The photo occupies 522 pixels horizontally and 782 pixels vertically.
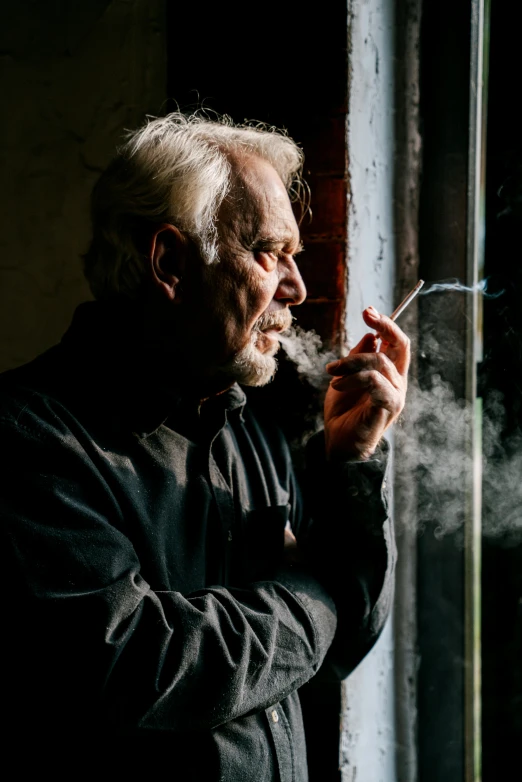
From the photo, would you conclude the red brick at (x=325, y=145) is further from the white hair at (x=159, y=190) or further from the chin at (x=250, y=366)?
the chin at (x=250, y=366)

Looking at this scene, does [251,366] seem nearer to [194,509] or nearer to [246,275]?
[246,275]

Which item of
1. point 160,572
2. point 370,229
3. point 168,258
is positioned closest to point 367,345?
point 370,229

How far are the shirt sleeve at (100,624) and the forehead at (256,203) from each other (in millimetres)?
581

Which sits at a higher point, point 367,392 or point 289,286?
point 289,286

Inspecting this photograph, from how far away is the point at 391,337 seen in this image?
150 centimetres

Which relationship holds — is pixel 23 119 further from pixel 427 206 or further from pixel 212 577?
pixel 212 577

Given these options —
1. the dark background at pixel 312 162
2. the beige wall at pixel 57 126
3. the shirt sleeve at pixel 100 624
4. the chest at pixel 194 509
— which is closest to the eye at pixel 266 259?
the dark background at pixel 312 162

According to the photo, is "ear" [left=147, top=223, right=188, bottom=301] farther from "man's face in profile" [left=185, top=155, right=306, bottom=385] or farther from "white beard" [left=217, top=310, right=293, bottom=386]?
"white beard" [left=217, top=310, right=293, bottom=386]

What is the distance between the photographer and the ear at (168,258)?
1.45 meters

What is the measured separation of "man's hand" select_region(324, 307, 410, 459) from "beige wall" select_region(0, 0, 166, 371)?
0.90 meters

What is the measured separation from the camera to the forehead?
1467mm

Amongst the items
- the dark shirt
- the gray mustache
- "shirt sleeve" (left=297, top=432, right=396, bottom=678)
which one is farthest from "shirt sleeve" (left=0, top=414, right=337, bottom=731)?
the gray mustache

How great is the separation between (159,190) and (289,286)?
35cm

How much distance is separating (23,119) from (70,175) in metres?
0.21
